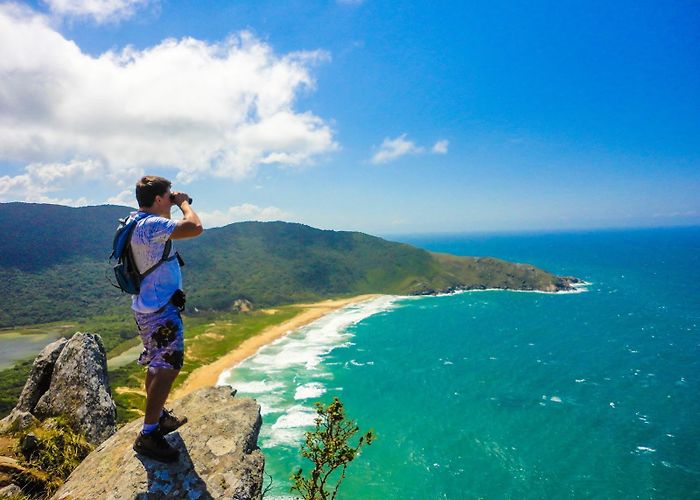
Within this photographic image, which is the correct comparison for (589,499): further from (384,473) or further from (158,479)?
(158,479)

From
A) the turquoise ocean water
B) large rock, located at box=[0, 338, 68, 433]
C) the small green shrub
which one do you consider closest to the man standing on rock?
the small green shrub

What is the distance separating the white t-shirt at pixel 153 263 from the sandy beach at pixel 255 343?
145ft

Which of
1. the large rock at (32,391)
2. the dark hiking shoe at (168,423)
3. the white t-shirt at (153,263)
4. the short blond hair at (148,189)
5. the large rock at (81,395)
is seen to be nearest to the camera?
the white t-shirt at (153,263)

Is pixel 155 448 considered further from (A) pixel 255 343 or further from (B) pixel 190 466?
(A) pixel 255 343

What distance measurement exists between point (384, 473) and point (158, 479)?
45.9 m

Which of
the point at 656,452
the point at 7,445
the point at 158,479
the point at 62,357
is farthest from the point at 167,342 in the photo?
the point at 656,452

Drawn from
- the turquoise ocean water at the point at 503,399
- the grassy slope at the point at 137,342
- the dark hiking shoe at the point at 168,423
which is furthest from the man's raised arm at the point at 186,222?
the grassy slope at the point at 137,342

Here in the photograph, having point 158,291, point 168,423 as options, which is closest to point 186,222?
point 158,291

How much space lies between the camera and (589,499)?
1561 inches

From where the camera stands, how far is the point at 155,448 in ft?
23.0

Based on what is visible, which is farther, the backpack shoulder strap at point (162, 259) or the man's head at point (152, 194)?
the man's head at point (152, 194)

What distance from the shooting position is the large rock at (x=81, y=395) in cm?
1044

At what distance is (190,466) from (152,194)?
5.13m

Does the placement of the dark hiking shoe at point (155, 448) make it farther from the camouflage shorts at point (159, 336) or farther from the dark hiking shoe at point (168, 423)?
the camouflage shorts at point (159, 336)
